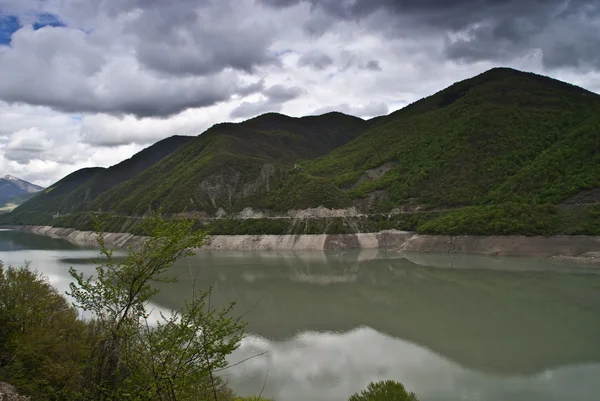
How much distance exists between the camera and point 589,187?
213ft

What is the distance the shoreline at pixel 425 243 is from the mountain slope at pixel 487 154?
10.3 metres

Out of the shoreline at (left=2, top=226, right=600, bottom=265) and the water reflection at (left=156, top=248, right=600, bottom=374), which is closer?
the water reflection at (left=156, top=248, right=600, bottom=374)

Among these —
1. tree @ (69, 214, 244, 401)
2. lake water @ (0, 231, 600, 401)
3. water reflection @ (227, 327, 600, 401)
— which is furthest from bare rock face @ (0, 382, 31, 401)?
water reflection @ (227, 327, 600, 401)

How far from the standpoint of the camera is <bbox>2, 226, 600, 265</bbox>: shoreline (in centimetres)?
5800

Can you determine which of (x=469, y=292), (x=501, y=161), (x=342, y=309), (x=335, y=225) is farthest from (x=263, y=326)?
(x=501, y=161)

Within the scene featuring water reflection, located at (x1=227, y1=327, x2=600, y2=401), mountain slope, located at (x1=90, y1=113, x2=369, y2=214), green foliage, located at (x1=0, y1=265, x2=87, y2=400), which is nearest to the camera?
green foliage, located at (x1=0, y1=265, x2=87, y2=400)

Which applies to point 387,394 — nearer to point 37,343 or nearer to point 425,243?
point 37,343

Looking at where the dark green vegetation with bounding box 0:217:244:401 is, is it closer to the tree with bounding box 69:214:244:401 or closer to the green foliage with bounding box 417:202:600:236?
the tree with bounding box 69:214:244:401

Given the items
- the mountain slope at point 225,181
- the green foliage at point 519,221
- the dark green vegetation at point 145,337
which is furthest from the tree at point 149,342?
the mountain slope at point 225,181

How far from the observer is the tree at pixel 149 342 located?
8.25 m

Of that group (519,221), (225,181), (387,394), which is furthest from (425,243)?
(387,394)

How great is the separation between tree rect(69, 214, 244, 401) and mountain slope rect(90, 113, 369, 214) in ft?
206

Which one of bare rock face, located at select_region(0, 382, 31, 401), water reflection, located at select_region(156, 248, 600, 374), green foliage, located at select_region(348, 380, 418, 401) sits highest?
bare rock face, located at select_region(0, 382, 31, 401)

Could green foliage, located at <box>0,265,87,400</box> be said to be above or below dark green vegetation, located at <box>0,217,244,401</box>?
below
